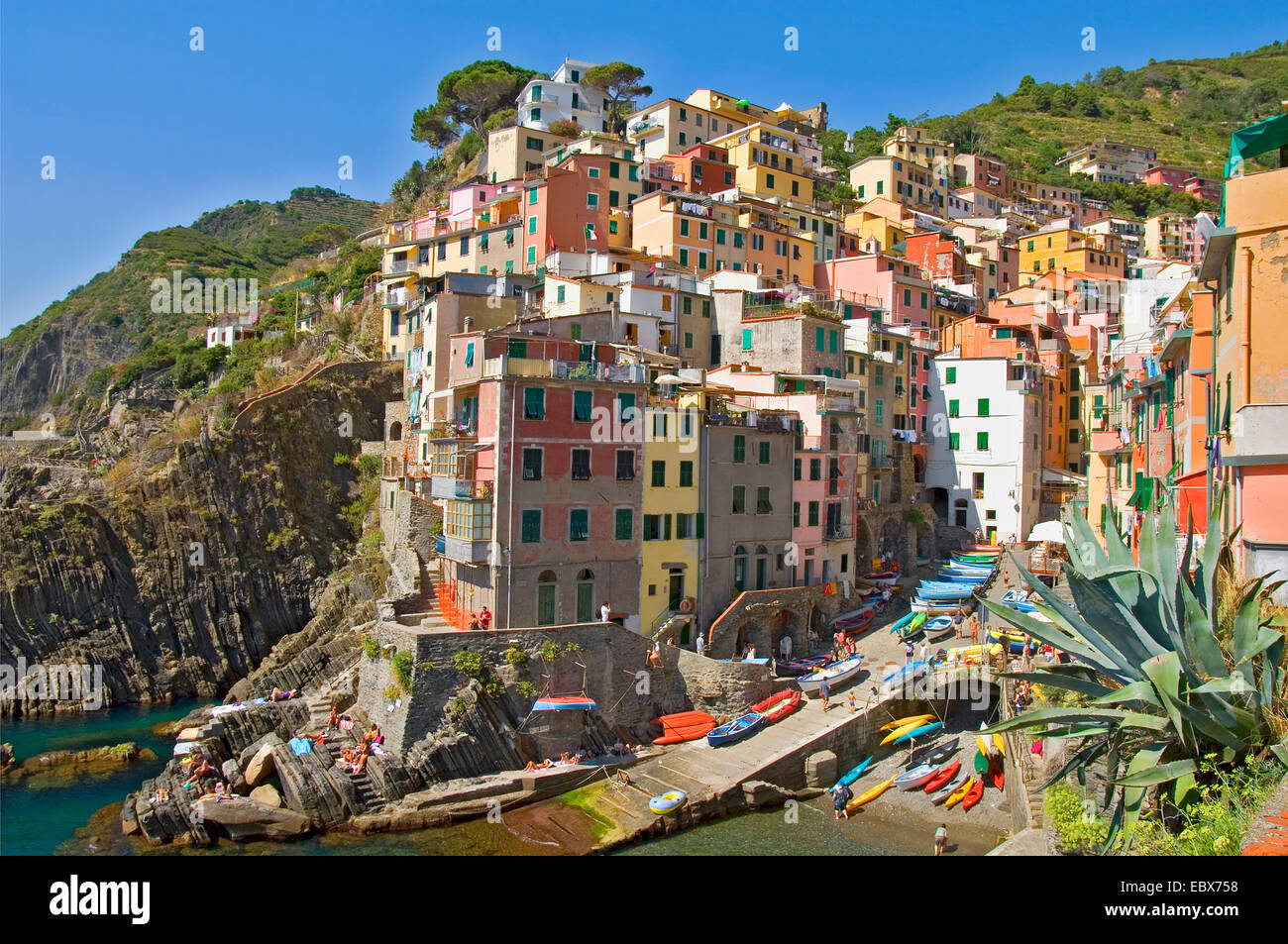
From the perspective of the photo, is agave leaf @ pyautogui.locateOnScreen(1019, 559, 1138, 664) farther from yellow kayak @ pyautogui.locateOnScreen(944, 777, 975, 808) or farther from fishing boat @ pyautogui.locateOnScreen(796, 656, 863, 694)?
fishing boat @ pyautogui.locateOnScreen(796, 656, 863, 694)

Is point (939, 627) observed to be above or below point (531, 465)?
below

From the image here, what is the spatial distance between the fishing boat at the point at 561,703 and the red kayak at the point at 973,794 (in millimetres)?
11542

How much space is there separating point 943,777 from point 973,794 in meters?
1.17

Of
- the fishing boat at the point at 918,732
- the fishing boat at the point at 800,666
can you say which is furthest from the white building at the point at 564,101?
the fishing boat at the point at 918,732

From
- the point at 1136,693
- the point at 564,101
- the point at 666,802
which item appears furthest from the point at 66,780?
the point at 564,101

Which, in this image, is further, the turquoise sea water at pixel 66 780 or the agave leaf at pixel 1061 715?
the turquoise sea water at pixel 66 780

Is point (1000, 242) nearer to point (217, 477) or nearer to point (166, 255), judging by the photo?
point (217, 477)

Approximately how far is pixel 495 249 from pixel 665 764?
36017mm

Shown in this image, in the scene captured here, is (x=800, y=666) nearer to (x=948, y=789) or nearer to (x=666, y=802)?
(x=948, y=789)

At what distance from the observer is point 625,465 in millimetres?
33688

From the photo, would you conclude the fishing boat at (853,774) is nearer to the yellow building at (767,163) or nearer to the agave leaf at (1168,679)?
the agave leaf at (1168,679)

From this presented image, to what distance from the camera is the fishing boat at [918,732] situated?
102 ft

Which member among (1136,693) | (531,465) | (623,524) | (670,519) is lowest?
(1136,693)

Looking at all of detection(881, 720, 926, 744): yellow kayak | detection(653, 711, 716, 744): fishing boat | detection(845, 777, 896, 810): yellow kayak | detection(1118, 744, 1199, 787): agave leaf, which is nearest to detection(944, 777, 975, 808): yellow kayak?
detection(845, 777, 896, 810): yellow kayak
